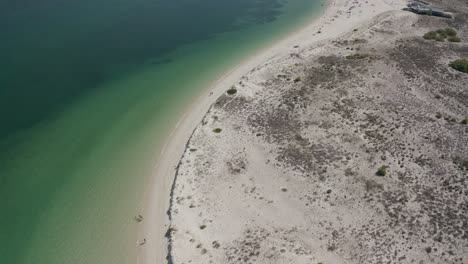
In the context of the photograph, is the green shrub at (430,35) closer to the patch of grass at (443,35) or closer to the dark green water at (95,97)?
the patch of grass at (443,35)

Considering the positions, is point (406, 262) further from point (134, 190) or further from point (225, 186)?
point (134, 190)

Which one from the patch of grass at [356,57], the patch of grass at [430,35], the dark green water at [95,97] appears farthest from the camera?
the patch of grass at [430,35]

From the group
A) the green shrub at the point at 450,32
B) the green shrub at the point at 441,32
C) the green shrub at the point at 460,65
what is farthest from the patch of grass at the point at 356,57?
the green shrub at the point at 450,32

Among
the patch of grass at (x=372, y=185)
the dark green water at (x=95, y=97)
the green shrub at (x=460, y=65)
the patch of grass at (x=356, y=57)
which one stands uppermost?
the dark green water at (x=95, y=97)

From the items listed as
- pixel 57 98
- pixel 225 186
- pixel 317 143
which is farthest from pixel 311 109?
pixel 57 98

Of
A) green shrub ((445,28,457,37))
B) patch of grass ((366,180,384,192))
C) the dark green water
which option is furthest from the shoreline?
patch of grass ((366,180,384,192))

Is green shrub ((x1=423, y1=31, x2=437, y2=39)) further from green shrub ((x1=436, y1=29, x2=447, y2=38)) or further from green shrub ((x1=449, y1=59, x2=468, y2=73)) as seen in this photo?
green shrub ((x1=449, y1=59, x2=468, y2=73))

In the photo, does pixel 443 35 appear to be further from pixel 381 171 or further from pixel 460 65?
pixel 381 171

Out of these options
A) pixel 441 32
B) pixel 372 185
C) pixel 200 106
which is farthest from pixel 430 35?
pixel 200 106
